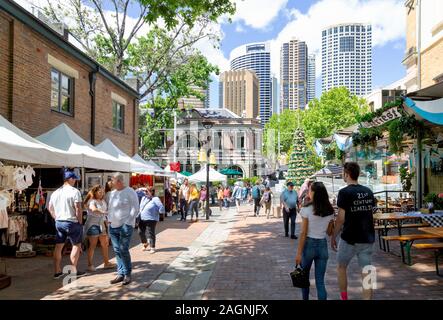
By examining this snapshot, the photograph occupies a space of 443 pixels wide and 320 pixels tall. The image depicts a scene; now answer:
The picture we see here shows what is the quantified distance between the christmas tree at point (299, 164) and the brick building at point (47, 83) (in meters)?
16.6

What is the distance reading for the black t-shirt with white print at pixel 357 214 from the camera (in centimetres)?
460

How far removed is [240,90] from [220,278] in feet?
484

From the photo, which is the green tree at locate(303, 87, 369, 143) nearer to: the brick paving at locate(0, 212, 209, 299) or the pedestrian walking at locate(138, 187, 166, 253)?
the brick paving at locate(0, 212, 209, 299)

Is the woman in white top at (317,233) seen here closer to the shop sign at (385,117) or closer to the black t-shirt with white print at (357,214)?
the black t-shirt with white print at (357,214)

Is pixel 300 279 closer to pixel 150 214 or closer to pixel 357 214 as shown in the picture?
pixel 357 214

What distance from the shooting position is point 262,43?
195 metres

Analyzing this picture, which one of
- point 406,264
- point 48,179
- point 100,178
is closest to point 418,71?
point 406,264

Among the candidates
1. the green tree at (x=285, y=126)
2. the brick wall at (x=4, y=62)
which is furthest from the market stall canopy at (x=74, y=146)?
the green tree at (x=285, y=126)

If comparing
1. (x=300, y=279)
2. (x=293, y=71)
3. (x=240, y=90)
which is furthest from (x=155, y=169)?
(x=293, y=71)

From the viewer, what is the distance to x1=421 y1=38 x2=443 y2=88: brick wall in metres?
15.7

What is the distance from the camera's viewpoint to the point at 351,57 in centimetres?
14100

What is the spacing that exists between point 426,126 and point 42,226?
1016 centimetres

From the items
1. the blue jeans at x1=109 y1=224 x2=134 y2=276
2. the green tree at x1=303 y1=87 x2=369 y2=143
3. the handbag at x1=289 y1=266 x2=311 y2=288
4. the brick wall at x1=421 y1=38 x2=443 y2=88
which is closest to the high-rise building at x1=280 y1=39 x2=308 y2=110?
the green tree at x1=303 y1=87 x2=369 y2=143
